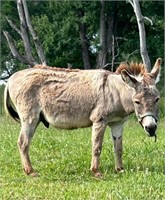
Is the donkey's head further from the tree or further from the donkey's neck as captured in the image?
the tree

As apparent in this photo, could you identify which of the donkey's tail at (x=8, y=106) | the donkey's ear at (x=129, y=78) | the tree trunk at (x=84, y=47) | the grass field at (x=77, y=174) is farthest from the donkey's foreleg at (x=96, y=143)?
the tree trunk at (x=84, y=47)

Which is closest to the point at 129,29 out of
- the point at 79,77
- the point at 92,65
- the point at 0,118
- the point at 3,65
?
the point at 92,65

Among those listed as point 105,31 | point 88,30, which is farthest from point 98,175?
point 88,30

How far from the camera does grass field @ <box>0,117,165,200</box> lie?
6.02 meters

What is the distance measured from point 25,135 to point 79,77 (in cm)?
110

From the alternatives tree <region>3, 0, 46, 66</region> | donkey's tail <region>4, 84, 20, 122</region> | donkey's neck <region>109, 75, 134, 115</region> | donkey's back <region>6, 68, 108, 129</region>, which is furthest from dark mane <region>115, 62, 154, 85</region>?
tree <region>3, 0, 46, 66</region>

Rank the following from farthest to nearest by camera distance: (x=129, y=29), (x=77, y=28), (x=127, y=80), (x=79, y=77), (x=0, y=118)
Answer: (x=129, y=29) → (x=77, y=28) → (x=0, y=118) → (x=79, y=77) → (x=127, y=80)

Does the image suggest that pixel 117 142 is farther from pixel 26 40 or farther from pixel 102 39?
pixel 102 39

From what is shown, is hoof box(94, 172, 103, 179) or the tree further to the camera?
the tree

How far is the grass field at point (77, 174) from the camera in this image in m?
6.02

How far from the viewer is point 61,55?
106ft

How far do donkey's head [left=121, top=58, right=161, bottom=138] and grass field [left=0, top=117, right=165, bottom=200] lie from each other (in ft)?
2.01

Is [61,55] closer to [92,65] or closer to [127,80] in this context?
[92,65]

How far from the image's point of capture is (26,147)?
788 centimetres
